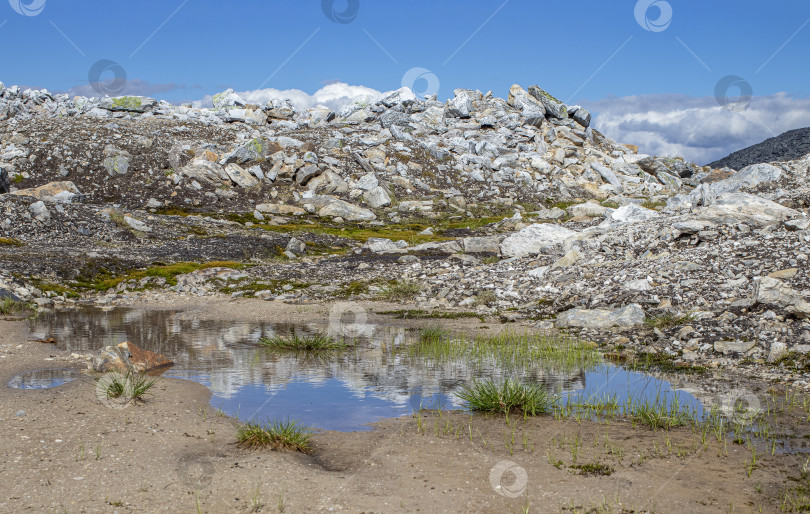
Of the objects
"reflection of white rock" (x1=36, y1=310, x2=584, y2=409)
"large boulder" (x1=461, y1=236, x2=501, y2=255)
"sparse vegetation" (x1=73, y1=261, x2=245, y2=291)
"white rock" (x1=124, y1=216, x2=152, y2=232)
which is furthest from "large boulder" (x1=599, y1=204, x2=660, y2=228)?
"white rock" (x1=124, y1=216, x2=152, y2=232)

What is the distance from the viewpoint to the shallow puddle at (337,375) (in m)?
12.0

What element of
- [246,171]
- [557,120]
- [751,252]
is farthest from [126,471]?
[557,120]

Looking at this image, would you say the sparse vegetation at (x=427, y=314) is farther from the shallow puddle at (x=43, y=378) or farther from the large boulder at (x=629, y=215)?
the large boulder at (x=629, y=215)

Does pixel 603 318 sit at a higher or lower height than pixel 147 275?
lower

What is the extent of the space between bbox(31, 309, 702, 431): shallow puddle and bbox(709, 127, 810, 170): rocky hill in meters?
95.4

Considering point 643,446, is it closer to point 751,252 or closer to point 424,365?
point 424,365

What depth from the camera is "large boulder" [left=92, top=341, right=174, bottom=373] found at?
14.3 metres

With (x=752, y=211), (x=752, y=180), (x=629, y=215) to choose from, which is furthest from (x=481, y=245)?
(x=752, y=180)

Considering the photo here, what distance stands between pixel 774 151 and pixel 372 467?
120 metres

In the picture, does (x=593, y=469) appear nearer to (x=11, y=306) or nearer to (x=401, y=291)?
(x=401, y=291)

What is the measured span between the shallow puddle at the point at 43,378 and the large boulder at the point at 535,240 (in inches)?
935

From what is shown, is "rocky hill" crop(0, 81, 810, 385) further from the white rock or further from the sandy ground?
the sandy ground

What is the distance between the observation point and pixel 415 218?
67.8m

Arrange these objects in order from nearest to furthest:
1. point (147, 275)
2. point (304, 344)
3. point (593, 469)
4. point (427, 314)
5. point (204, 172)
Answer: point (593, 469)
point (304, 344)
point (427, 314)
point (147, 275)
point (204, 172)
